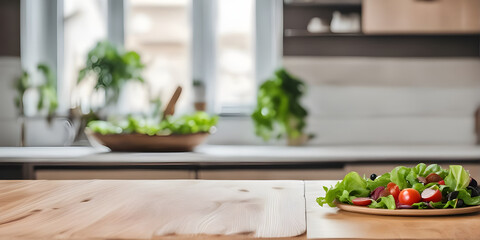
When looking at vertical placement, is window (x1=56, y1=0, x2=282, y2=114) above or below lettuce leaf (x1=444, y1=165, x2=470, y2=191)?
above

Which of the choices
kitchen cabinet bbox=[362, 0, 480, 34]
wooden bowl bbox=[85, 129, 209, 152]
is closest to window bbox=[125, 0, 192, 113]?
wooden bowl bbox=[85, 129, 209, 152]

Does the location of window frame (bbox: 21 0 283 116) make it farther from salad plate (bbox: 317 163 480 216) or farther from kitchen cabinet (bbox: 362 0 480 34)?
salad plate (bbox: 317 163 480 216)

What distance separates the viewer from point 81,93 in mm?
4164

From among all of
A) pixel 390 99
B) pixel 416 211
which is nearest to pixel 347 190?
pixel 416 211

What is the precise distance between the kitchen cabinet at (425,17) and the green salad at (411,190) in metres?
2.25

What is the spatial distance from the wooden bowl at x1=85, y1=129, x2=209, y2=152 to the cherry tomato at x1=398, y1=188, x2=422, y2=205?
7.17 ft

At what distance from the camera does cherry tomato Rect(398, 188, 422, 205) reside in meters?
1.27

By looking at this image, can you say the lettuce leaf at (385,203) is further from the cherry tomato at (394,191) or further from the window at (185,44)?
the window at (185,44)

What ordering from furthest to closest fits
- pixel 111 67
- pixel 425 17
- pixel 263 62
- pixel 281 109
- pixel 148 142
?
pixel 263 62 → pixel 111 67 → pixel 281 109 → pixel 425 17 → pixel 148 142

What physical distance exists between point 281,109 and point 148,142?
2.68 feet

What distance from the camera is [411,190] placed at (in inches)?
50.3

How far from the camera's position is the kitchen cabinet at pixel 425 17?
3.57m

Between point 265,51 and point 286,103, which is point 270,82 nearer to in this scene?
point 286,103

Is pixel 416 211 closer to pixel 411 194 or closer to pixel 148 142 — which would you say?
pixel 411 194
